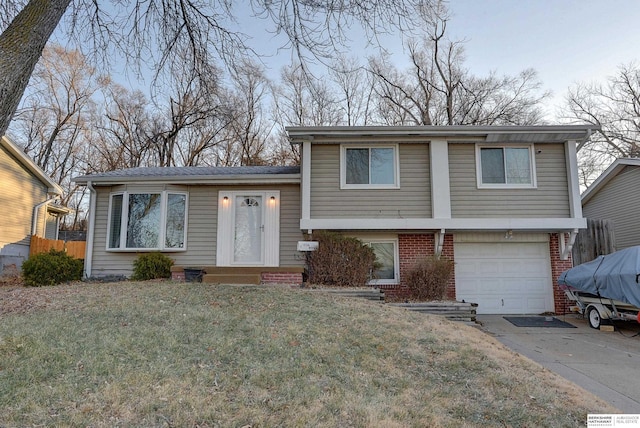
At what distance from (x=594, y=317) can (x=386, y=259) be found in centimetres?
460

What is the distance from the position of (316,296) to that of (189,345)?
3.33m

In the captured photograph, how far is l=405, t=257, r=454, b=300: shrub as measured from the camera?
8703mm

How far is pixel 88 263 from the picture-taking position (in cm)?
1018

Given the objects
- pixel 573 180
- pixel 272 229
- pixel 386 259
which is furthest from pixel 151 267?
pixel 573 180

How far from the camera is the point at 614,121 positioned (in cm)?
2167

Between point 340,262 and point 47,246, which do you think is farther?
point 47,246

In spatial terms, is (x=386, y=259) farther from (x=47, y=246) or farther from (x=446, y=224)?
(x=47, y=246)

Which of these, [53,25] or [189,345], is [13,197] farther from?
[189,345]

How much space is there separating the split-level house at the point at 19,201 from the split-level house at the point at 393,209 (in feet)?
19.3

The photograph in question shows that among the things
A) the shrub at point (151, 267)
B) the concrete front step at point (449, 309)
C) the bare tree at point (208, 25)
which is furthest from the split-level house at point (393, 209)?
the bare tree at point (208, 25)

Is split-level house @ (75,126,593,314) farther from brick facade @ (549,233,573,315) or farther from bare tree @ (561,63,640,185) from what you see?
bare tree @ (561,63,640,185)

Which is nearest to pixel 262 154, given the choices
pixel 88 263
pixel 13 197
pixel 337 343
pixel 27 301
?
pixel 13 197

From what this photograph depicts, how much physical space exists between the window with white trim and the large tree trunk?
7.59 metres

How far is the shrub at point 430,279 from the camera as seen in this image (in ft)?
28.6
